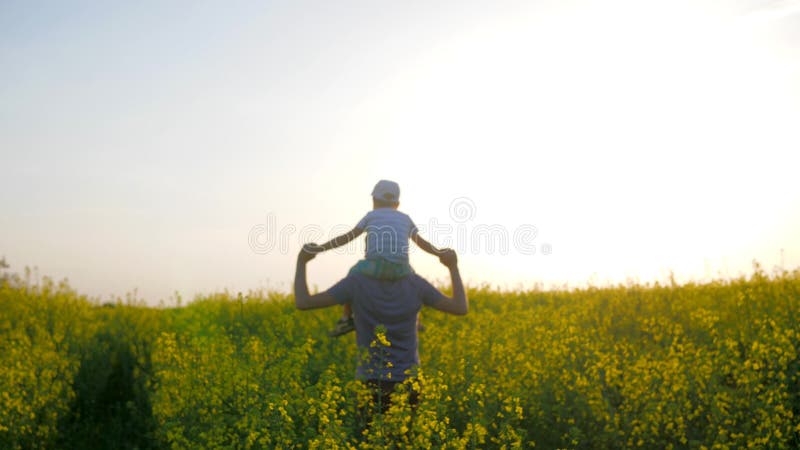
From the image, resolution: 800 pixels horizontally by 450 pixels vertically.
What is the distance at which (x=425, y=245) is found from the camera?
5.66 meters

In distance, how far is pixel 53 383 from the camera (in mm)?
9977

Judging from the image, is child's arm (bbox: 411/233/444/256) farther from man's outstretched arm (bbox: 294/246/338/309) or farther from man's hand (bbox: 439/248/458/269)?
man's outstretched arm (bbox: 294/246/338/309)

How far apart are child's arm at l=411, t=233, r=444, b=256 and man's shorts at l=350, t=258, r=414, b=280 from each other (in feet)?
0.88

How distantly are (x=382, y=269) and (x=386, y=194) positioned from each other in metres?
0.60

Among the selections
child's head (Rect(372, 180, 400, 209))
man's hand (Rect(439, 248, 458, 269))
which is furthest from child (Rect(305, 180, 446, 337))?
man's hand (Rect(439, 248, 458, 269))

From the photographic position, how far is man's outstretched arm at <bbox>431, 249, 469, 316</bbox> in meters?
5.62

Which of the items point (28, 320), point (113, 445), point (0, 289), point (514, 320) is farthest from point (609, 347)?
point (0, 289)

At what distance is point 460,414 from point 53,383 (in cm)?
582

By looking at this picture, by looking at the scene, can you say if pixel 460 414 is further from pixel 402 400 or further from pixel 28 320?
pixel 28 320

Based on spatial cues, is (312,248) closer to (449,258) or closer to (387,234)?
(387,234)

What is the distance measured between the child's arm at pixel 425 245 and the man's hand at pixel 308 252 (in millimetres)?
746

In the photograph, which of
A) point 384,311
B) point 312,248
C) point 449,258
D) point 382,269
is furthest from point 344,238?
point 449,258

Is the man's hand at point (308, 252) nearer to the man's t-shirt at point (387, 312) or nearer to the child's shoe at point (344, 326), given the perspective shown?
the man's t-shirt at point (387, 312)

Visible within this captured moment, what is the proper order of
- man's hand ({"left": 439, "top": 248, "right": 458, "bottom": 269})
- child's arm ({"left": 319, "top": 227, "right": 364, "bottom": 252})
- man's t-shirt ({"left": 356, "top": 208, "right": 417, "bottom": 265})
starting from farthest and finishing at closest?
man's hand ({"left": 439, "top": 248, "right": 458, "bottom": 269}) → child's arm ({"left": 319, "top": 227, "right": 364, "bottom": 252}) → man's t-shirt ({"left": 356, "top": 208, "right": 417, "bottom": 265})
